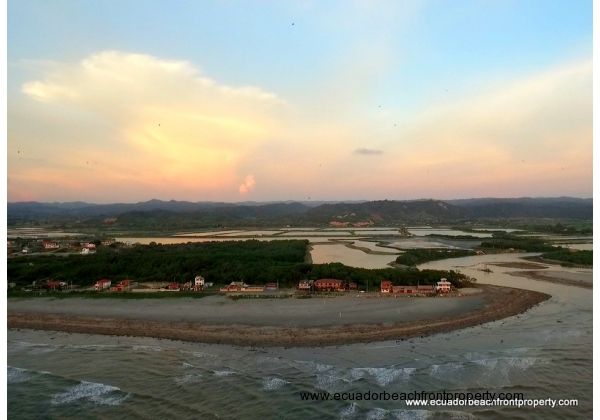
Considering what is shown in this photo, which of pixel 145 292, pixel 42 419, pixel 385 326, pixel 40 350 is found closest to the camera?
pixel 42 419

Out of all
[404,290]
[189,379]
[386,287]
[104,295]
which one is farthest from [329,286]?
[189,379]

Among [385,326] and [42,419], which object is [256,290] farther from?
[42,419]

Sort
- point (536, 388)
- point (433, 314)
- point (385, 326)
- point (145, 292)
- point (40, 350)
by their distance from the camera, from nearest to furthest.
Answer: point (536, 388) → point (40, 350) → point (385, 326) → point (433, 314) → point (145, 292)

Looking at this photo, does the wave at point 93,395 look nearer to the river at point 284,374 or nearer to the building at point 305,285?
the river at point 284,374

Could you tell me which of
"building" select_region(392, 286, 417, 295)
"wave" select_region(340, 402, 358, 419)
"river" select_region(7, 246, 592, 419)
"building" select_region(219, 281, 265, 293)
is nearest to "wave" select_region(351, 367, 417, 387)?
"river" select_region(7, 246, 592, 419)

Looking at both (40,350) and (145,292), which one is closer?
(40,350)

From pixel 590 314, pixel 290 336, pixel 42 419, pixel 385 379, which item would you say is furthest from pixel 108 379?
pixel 590 314

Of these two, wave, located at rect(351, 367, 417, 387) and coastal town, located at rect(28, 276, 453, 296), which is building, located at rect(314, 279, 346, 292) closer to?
coastal town, located at rect(28, 276, 453, 296)
